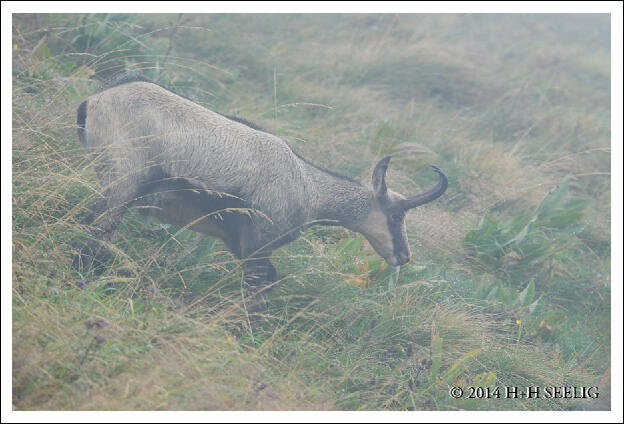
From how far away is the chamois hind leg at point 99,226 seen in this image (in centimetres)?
397

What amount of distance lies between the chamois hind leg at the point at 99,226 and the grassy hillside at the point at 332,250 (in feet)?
0.40

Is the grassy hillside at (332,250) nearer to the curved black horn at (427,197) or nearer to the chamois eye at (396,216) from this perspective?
the chamois eye at (396,216)

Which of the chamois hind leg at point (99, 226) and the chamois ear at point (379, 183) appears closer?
the chamois hind leg at point (99, 226)

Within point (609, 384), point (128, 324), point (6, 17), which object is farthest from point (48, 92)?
point (609, 384)

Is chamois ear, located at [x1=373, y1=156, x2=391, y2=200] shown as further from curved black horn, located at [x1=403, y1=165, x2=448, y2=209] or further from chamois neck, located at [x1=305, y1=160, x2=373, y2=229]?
curved black horn, located at [x1=403, y1=165, x2=448, y2=209]

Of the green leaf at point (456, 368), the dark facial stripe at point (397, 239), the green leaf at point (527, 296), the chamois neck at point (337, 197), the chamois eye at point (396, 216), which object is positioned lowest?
the green leaf at point (527, 296)

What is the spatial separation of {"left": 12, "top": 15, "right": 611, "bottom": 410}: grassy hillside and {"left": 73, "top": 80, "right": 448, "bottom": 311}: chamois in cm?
20

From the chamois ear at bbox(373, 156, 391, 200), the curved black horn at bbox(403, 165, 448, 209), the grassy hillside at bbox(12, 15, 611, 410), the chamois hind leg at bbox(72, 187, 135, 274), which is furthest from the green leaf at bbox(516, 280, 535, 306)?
the chamois hind leg at bbox(72, 187, 135, 274)

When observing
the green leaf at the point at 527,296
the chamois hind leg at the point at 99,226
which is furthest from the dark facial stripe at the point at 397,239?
the chamois hind leg at the point at 99,226

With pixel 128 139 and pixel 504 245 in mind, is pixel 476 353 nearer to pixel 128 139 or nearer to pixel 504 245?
pixel 504 245

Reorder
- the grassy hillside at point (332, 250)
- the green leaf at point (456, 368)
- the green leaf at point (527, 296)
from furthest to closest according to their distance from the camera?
1. the green leaf at point (527, 296)
2. the green leaf at point (456, 368)
3. the grassy hillside at point (332, 250)

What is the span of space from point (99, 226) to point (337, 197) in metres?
1.91

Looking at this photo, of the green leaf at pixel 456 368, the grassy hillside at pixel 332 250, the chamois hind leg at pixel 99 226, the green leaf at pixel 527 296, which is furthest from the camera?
Answer: the green leaf at pixel 527 296

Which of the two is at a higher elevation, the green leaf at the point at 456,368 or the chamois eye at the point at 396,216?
the chamois eye at the point at 396,216
